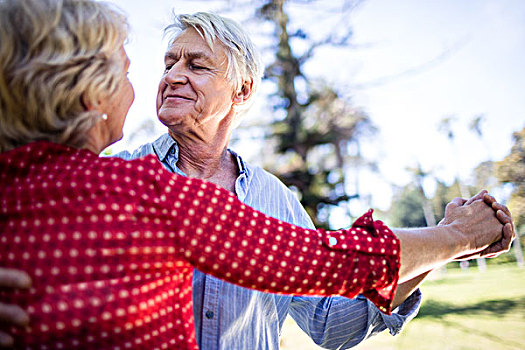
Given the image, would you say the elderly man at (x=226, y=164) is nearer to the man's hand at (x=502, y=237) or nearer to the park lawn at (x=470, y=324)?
the man's hand at (x=502, y=237)

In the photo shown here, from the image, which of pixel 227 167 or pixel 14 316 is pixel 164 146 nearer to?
pixel 227 167

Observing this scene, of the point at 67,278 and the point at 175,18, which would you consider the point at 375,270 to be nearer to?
the point at 67,278

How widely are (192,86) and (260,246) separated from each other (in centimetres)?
132

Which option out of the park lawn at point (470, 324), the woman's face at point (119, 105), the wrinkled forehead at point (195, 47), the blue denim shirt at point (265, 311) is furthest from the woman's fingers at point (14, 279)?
the park lawn at point (470, 324)

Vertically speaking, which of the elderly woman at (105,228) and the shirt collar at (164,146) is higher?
the shirt collar at (164,146)

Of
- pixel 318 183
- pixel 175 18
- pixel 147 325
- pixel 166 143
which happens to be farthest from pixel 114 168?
pixel 318 183

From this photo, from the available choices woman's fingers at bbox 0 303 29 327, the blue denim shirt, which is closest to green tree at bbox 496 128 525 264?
the blue denim shirt

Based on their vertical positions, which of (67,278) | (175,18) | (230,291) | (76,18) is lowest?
A: (230,291)

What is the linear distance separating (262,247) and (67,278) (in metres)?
0.37

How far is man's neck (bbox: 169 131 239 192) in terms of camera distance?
6.08ft

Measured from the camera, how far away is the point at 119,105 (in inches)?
35.3

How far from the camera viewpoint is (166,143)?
1822mm

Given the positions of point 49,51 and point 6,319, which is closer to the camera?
point 6,319

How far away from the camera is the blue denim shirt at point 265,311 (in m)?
1.36
